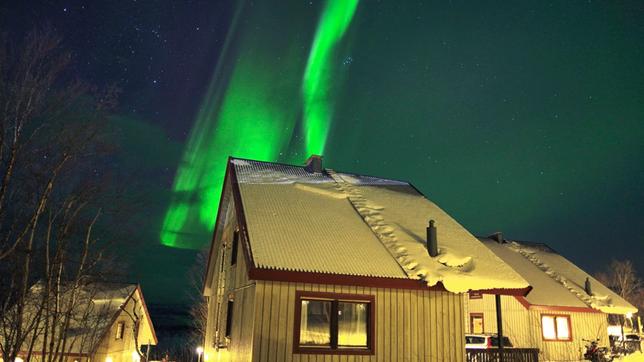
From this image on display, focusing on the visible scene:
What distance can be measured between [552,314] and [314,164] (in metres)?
14.6

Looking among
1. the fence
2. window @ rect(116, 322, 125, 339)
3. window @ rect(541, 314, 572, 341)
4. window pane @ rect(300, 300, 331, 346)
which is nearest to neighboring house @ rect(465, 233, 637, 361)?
window @ rect(541, 314, 572, 341)

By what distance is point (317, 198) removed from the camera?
652 inches

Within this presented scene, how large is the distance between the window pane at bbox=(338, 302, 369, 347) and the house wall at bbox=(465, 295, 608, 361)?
44.9 feet

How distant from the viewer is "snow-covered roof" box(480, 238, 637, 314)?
24.3 metres

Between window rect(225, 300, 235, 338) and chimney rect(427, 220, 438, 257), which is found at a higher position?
chimney rect(427, 220, 438, 257)

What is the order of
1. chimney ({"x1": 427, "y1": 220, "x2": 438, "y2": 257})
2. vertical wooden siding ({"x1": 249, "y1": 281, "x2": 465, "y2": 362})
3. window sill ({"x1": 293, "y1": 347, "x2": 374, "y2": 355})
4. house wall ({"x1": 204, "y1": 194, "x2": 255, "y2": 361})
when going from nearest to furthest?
vertical wooden siding ({"x1": 249, "y1": 281, "x2": 465, "y2": 362}) < window sill ({"x1": 293, "y1": 347, "x2": 374, "y2": 355}) < house wall ({"x1": 204, "y1": 194, "x2": 255, "y2": 361}) < chimney ({"x1": 427, "y1": 220, "x2": 438, "y2": 257})

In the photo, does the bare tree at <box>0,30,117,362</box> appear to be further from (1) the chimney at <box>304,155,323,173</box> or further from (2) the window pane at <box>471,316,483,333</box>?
(2) the window pane at <box>471,316,483,333</box>

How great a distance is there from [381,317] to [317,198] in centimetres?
537

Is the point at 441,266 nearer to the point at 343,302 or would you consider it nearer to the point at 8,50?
the point at 343,302

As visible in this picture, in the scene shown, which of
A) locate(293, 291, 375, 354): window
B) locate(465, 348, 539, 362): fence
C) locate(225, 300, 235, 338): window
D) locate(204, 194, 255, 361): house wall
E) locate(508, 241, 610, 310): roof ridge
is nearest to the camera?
locate(293, 291, 375, 354): window

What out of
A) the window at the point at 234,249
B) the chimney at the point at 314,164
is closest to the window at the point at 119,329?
the window at the point at 234,249

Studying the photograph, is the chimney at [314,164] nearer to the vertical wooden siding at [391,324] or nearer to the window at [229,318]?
the window at [229,318]

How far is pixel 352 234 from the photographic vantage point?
14430 mm

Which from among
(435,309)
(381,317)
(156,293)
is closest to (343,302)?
(381,317)
